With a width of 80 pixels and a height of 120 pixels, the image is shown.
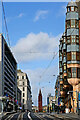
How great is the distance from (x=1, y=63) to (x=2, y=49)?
29.6ft

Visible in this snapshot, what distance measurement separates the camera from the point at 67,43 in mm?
94812

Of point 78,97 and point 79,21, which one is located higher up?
point 79,21

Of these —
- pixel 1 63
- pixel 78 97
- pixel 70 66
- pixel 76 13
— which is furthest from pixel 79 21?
pixel 1 63

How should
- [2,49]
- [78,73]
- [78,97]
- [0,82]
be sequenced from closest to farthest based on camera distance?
[78,97] < [78,73] < [0,82] < [2,49]

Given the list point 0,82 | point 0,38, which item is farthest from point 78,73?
point 0,38

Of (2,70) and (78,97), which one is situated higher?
(2,70)

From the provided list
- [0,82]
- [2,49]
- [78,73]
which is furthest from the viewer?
[2,49]

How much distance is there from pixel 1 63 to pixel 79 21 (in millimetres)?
47076

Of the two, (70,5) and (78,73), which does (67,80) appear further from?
(70,5)

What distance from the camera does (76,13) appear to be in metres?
95.8

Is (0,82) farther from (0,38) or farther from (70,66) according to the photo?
(70,66)

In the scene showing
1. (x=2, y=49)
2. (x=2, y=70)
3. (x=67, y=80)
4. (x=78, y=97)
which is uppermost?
(x=2, y=49)

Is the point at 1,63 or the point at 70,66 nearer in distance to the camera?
the point at 70,66

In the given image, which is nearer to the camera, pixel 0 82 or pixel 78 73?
pixel 78 73
